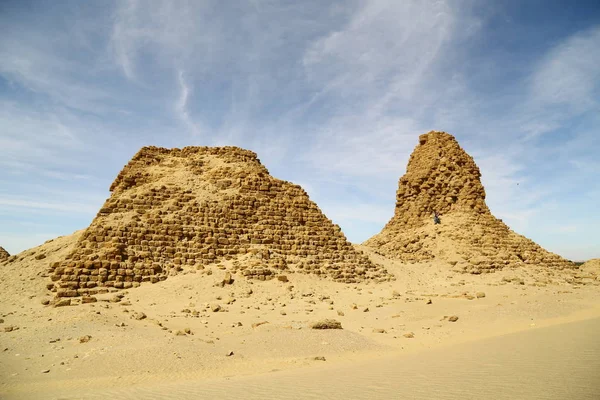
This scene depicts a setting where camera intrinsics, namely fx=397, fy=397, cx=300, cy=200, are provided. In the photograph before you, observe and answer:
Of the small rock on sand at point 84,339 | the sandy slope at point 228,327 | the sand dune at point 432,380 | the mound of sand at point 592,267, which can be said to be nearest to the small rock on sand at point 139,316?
the sandy slope at point 228,327

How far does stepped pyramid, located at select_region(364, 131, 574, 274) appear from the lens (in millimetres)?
26048

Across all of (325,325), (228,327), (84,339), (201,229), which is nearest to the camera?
(84,339)

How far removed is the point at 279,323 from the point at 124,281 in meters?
7.99

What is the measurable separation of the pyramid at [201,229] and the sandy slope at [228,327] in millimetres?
1046

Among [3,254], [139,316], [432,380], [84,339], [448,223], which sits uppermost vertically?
[448,223]

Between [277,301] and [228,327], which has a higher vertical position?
[277,301]

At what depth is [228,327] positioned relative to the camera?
10.3 m

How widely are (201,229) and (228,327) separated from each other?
901 cm

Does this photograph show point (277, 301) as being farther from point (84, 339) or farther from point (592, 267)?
point (592, 267)

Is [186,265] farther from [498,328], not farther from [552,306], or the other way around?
[552,306]

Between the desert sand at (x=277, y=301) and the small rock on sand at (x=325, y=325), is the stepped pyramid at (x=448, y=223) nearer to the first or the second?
the desert sand at (x=277, y=301)

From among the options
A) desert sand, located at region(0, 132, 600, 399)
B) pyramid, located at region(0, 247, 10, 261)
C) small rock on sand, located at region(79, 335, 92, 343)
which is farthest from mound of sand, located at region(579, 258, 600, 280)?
pyramid, located at region(0, 247, 10, 261)

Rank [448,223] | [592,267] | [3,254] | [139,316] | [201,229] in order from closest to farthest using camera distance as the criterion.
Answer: [139,316], [201,229], [3,254], [448,223], [592,267]

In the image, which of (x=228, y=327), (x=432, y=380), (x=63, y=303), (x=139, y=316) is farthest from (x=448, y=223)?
(x=432, y=380)
